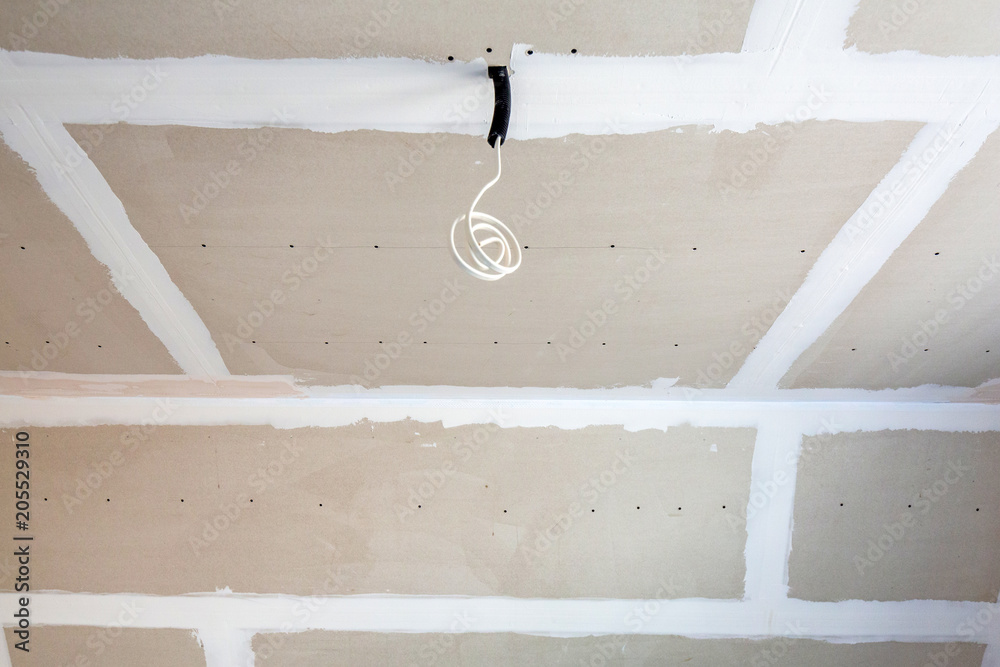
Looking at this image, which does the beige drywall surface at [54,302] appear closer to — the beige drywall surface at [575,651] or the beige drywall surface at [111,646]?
the beige drywall surface at [111,646]

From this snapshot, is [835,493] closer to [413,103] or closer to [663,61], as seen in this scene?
→ [663,61]

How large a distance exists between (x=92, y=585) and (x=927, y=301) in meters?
3.16

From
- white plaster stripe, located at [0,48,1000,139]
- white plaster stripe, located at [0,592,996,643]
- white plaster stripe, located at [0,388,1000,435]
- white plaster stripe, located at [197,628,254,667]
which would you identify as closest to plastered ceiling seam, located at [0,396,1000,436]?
white plaster stripe, located at [0,388,1000,435]

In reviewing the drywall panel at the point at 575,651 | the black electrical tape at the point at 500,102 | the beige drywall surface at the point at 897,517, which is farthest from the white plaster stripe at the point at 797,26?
the drywall panel at the point at 575,651

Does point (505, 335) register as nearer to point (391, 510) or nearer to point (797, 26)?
point (391, 510)

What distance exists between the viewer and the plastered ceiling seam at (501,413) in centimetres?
208

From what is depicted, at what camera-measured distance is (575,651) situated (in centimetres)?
228

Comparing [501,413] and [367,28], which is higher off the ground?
[367,28]

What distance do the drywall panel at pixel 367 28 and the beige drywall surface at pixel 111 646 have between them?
2175 millimetres

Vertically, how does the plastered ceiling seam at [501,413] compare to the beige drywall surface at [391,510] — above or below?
above

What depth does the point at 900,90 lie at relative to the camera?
47.4 inches

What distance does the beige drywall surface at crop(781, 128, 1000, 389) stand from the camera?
4.68 ft

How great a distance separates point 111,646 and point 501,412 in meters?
1.88

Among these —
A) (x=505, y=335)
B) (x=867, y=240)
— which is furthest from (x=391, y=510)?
(x=867, y=240)
